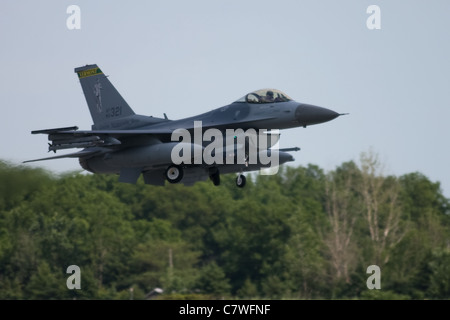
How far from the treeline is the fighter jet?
2180 centimetres

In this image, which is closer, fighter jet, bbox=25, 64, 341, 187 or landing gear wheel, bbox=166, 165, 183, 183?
fighter jet, bbox=25, 64, 341, 187

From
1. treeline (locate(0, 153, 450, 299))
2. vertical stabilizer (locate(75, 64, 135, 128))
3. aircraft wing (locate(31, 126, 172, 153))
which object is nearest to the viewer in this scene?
aircraft wing (locate(31, 126, 172, 153))

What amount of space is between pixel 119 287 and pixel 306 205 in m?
16.3

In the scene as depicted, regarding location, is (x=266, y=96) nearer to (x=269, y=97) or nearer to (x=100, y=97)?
(x=269, y=97)

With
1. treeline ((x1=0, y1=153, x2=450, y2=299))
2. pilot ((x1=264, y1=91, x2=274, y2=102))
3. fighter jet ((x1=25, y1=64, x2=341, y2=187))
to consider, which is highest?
pilot ((x1=264, y1=91, x2=274, y2=102))

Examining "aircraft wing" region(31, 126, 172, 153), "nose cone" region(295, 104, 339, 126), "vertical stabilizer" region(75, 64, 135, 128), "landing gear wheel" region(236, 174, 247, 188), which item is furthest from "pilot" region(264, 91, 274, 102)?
"vertical stabilizer" region(75, 64, 135, 128)

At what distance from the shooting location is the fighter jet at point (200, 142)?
21.1m

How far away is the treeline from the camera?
48812 mm

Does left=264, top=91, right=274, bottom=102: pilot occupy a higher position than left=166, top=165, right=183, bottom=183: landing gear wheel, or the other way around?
left=264, top=91, right=274, bottom=102: pilot

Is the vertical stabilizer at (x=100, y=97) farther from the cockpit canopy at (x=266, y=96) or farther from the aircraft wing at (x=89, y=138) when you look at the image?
the cockpit canopy at (x=266, y=96)

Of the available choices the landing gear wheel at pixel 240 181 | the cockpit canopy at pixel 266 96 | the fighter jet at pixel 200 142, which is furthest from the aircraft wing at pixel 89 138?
the cockpit canopy at pixel 266 96

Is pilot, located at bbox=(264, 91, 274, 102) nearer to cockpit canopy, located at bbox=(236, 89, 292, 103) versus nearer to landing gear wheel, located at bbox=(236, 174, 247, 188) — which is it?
cockpit canopy, located at bbox=(236, 89, 292, 103)

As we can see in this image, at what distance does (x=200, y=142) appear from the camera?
2186cm
